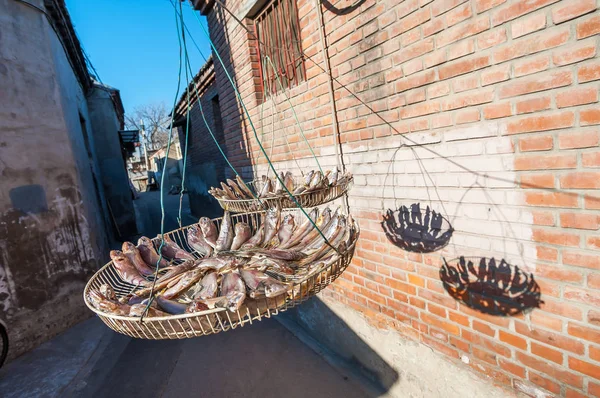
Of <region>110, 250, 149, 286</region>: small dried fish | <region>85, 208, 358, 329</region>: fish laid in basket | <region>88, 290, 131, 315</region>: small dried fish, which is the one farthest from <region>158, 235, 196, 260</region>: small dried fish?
<region>88, 290, 131, 315</region>: small dried fish

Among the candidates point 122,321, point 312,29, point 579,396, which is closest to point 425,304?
point 579,396

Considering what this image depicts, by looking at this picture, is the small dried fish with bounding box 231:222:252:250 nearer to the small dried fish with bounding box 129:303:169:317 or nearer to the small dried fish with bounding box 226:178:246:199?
the small dried fish with bounding box 226:178:246:199

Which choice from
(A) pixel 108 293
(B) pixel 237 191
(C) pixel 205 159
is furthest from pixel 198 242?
(C) pixel 205 159

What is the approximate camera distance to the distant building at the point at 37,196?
13.7ft

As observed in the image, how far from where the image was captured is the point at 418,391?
2.71 m

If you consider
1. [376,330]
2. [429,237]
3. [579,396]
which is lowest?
[376,330]

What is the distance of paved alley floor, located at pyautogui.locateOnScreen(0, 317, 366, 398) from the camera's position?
11.1 feet

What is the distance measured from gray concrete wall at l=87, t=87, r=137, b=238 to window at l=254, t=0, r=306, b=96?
7.79m

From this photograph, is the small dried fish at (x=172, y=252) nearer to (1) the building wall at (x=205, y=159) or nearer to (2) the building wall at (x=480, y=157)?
(2) the building wall at (x=480, y=157)

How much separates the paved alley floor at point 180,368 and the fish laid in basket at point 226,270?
2228 mm

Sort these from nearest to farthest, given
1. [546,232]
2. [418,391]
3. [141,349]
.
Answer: [546,232] → [418,391] → [141,349]

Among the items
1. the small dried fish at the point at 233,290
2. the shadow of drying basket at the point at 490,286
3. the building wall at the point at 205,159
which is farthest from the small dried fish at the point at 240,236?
the building wall at the point at 205,159

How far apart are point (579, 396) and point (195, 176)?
9429mm

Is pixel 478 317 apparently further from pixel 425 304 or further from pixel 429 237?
pixel 429 237
